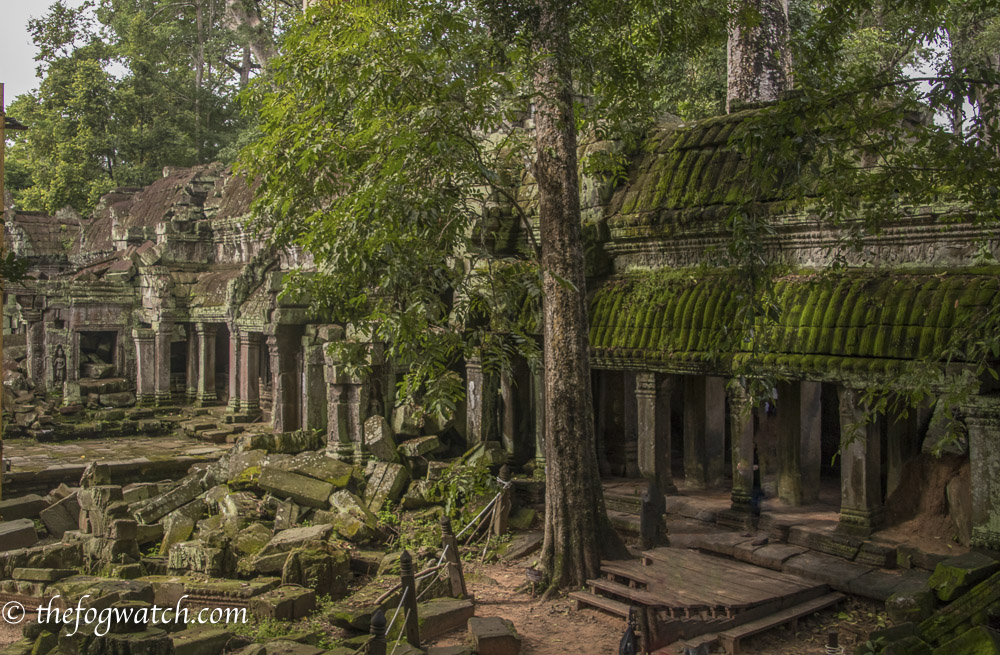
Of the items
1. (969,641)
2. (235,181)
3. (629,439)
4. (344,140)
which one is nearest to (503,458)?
(629,439)

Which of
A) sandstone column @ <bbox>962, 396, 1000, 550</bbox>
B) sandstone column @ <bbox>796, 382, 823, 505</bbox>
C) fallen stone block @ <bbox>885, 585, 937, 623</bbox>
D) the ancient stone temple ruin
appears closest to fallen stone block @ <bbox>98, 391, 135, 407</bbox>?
the ancient stone temple ruin

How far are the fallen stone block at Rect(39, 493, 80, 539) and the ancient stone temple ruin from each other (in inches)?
54.6

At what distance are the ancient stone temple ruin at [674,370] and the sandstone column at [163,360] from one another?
0.11ft

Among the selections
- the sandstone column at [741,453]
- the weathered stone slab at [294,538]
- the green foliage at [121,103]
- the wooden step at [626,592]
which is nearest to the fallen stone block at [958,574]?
the wooden step at [626,592]

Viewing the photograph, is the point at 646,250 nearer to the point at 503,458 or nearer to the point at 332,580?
the point at 503,458

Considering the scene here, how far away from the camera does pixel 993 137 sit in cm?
570

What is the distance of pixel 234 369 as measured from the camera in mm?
18312

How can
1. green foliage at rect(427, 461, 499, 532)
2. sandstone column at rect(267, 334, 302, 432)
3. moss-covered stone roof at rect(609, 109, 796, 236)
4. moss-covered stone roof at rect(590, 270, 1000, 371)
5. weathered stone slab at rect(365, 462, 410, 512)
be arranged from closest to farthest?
1. moss-covered stone roof at rect(590, 270, 1000, 371)
2. green foliage at rect(427, 461, 499, 532)
3. moss-covered stone roof at rect(609, 109, 796, 236)
4. weathered stone slab at rect(365, 462, 410, 512)
5. sandstone column at rect(267, 334, 302, 432)

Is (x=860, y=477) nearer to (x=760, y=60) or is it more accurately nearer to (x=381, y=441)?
(x=381, y=441)

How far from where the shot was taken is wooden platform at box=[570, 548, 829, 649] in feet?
25.0

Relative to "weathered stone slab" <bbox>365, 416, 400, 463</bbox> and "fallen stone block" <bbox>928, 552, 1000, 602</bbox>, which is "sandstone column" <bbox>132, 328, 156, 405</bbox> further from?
"fallen stone block" <bbox>928, 552, 1000, 602</bbox>

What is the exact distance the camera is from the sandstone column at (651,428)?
1091 centimetres

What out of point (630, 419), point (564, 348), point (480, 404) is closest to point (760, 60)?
point (630, 419)

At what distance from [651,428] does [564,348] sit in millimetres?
2395
